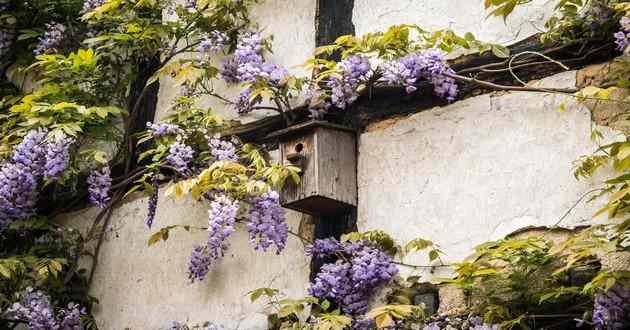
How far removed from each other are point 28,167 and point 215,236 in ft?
3.04

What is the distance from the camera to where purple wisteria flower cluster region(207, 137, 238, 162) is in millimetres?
5570

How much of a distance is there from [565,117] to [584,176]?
0.26m

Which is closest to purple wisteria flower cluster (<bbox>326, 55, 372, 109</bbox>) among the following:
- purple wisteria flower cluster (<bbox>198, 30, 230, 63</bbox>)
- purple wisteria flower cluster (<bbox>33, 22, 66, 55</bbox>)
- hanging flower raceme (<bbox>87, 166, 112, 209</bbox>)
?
purple wisteria flower cluster (<bbox>198, 30, 230, 63</bbox>)

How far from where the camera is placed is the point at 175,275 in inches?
232

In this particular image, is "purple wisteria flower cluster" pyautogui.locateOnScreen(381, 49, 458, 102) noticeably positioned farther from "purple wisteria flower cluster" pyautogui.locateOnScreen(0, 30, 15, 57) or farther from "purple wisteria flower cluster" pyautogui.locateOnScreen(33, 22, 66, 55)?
"purple wisteria flower cluster" pyautogui.locateOnScreen(0, 30, 15, 57)

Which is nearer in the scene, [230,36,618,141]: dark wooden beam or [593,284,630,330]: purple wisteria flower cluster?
[593,284,630,330]: purple wisteria flower cluster

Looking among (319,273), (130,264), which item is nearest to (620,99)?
(319,273)

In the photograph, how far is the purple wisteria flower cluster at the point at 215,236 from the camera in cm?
530

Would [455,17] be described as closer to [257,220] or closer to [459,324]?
[257,220]

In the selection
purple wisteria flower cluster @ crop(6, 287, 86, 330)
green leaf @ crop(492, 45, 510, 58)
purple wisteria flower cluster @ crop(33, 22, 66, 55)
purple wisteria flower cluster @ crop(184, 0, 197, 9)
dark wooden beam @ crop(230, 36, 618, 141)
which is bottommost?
purple wisteria flower cluster @ crop(6, 287, 86, 330)

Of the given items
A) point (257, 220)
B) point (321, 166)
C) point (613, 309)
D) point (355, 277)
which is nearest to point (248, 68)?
point (321, 166)

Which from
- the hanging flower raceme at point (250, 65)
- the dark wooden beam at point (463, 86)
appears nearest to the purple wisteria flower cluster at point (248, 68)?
the hanging flower raceme at point (250, 65)

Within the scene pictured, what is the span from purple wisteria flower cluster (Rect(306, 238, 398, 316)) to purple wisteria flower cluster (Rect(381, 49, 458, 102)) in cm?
60

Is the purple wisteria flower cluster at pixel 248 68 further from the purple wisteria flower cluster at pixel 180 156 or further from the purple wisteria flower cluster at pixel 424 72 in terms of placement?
the purple wisteria flower cluster at pixel 424 72
